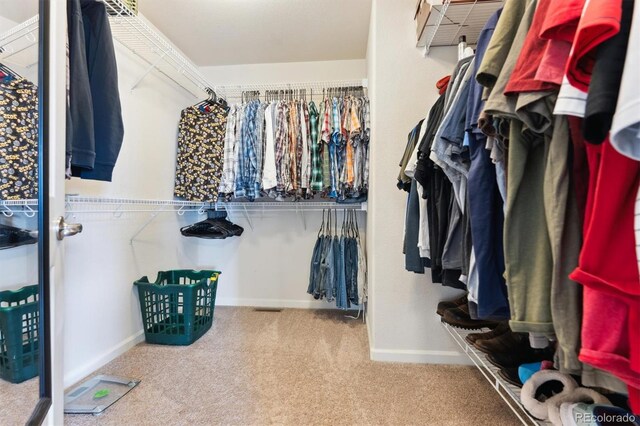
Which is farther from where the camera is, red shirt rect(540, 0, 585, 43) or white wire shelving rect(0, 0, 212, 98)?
white wire shelving rect(0, 0, 212, 98)

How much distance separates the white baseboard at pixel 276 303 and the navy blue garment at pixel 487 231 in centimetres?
191

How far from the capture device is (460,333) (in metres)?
1.39

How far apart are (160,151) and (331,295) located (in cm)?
167

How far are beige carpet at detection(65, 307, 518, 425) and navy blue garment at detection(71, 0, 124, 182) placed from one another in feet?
3.32

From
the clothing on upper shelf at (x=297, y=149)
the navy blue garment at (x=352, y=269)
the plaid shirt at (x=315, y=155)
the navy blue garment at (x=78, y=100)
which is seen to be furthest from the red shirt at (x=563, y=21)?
the navy blue garment at (x=352, y=269)

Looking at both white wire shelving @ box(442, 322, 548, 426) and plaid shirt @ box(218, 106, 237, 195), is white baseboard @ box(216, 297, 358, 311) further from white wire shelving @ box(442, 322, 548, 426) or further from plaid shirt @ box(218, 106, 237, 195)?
white wire shelving @ box(442, 322, 548, 426)

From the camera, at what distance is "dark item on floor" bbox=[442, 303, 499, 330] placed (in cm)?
130

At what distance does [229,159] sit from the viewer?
7.10 ft

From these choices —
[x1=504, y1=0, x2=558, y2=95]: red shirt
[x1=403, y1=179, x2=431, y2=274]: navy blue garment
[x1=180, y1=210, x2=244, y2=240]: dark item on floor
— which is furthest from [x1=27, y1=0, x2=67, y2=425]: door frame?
[x1=180, y1=210, x2=244, y2=240]: dark item on floor

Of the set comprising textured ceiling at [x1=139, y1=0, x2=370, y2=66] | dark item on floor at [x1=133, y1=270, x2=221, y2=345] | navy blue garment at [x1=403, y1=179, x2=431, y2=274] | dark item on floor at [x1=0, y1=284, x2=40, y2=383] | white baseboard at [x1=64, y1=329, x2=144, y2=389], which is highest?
textured ceiling at [x1=139, y1=0, x2=370, y2=66]

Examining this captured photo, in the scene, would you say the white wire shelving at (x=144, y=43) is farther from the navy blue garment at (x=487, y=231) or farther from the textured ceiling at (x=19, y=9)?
the navy blue garment at (x=487, y=231)

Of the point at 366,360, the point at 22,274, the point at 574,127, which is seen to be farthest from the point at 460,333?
the point at 22,274

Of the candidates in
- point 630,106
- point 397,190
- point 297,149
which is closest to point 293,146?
point 297,149

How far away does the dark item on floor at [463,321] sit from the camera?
1297 mm
